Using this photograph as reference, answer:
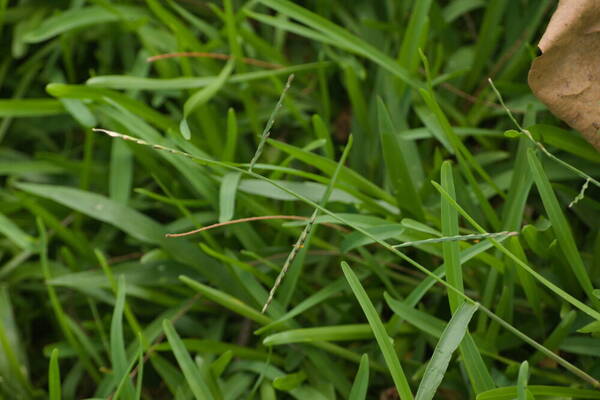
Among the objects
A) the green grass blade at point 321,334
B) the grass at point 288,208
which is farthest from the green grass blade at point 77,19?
the green grass blade at point 321,334

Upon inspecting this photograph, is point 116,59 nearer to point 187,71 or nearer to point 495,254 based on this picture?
point 187,71

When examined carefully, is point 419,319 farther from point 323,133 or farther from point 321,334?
point 323,133

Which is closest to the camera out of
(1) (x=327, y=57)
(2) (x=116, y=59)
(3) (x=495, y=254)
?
(3) (x=495, y=254)

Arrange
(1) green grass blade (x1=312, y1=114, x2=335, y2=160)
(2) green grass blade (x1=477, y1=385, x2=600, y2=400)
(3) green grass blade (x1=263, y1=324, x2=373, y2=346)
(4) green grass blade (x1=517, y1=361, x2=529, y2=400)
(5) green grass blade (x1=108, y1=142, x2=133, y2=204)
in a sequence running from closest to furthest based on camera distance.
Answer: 1. (4) green grass blade (x1=517, y1=361, x2=529, y2=400)
2. (2) green grass blade (x1=477, y1=385, x2=600, y2=400)
3. (3) green grass blade (x1=263, y1=324, x2=373, y2=346)
4. (1) green grass blade (x1=312, y1=114, x2=335, y2=160)
5. (5) green grass blade (x1=108, y1=142, x2=133, y2=204)

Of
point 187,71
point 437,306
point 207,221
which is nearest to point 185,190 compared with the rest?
point 207,221

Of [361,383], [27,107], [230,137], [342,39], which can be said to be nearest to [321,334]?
[361,383]

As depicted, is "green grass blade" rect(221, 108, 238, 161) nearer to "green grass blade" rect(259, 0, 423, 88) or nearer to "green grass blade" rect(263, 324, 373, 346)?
"green grass blade" rect(259, 0, 423, 88)

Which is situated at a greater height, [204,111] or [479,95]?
[479,95]

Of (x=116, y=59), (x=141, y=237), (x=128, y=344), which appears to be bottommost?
(x=128, y=344)

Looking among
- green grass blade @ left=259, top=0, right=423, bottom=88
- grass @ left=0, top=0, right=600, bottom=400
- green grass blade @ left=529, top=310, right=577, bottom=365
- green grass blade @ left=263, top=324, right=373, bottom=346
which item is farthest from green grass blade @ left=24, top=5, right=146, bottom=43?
green grass blade @ left=529, top=310, right=577, bottom=365
